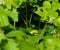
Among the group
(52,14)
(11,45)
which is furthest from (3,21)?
(52,14)

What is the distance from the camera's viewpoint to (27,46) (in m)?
1.36

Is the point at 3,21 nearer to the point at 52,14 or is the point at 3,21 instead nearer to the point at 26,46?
the point at 26,46

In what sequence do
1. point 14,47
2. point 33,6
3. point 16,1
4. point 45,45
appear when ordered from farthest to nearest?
point 33,6 → point 16,1 → point 45,45 → point 14,47

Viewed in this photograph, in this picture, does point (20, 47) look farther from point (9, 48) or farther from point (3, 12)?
point (3, 12)

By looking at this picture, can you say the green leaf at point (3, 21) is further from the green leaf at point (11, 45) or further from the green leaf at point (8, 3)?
the green leaf at point (8, 3)

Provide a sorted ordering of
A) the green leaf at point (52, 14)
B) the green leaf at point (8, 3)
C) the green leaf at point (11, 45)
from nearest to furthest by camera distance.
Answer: the green leaf at point (11, 45) → the green leaf at point (52, 14) → the green leaf at point (8, 3)

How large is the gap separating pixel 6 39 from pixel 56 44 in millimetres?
301

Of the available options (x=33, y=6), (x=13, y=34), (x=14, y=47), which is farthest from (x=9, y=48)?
(x=33, y=6)

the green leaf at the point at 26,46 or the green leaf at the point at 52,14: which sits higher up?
the green leaf at the point at 52,14

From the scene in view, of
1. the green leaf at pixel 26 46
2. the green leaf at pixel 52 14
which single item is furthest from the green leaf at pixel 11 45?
the green leaf at pixel 52 14

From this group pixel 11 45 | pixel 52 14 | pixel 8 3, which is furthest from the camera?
pixel 8 3

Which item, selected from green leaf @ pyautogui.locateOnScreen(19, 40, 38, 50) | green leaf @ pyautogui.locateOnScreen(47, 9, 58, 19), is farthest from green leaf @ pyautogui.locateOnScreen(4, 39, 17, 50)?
green leaf @ pyautogui.locateOnScreen(47, 9, 58, 19)

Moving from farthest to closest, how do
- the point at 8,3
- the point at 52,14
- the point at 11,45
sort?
1. the point at 8,3
2. the point at 52,14
3. the point at 11,45

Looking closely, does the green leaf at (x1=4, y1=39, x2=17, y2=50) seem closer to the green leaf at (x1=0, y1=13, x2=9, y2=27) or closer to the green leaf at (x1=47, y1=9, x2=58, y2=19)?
the green leaf at (x1=0, y1=13, x2=9, y2=27)
